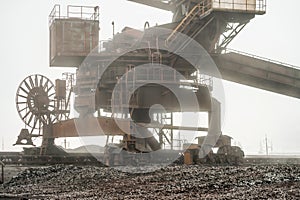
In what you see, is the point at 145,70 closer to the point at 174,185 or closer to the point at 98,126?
the point at 98,126

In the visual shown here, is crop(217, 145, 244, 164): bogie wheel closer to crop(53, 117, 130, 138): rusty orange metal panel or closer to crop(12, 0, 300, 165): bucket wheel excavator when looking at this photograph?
crop(12, 0, 300, 165): bucket wheel excavator

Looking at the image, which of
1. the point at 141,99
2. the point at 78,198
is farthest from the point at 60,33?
the point at 78,198

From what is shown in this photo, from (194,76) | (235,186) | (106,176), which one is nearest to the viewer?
(235,186)

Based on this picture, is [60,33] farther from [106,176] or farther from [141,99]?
[106,176]

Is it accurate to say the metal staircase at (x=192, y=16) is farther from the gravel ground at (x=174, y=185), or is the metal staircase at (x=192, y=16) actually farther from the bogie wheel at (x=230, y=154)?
the gravel ground at (x=174, y=185)

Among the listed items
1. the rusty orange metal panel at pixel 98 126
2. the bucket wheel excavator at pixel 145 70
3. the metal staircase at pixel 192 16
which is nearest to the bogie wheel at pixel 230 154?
the bucket wheel excavator at pixel 145 70

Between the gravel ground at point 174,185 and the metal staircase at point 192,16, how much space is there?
10825 millimetres

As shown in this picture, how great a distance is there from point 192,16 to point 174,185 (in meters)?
14.5

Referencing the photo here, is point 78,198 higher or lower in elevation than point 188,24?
lower

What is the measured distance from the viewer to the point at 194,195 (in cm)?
976

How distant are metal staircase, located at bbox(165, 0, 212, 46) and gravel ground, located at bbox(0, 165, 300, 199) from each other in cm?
1082

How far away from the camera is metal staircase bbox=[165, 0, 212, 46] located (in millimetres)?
24208

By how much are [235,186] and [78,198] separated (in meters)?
3.25

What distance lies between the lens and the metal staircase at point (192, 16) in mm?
24208
